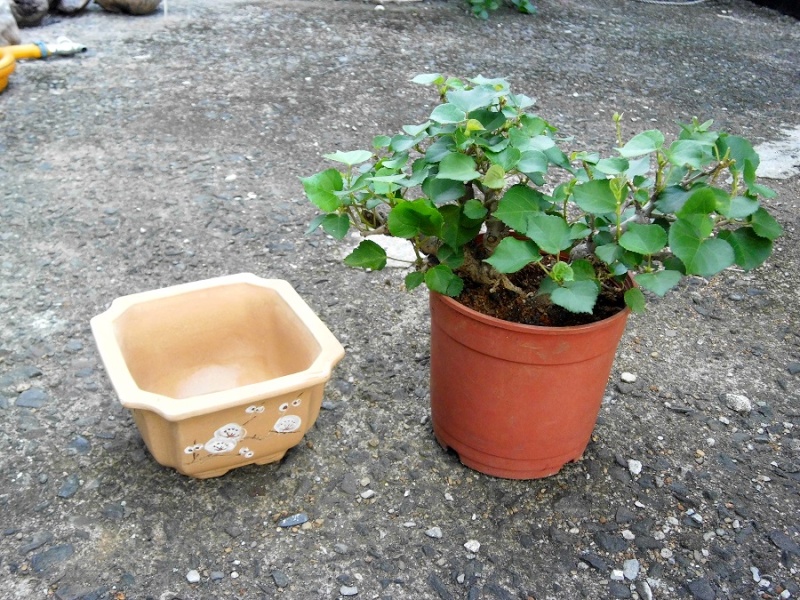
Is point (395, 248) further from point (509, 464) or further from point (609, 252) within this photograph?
point (609, 252)

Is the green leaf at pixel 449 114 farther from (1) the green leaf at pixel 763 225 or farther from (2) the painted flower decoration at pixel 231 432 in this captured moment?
(2) the painted flower decoration at pixel 231 432

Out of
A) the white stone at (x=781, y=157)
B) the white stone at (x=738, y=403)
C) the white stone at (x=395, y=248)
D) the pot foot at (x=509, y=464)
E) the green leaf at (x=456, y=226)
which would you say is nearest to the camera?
the green leaf at (x=456, y=226)

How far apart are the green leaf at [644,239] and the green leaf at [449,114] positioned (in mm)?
342

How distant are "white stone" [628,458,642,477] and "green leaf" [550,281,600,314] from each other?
0.55 metres

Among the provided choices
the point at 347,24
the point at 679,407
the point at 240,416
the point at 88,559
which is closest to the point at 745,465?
the point at 679,407

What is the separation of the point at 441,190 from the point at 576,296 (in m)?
0.31

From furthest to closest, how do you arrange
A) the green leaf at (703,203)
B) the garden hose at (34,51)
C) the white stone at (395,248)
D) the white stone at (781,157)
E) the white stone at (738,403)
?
the garden hose at (34,51) < the white stone at (781,157) < the white stone at (395,248) < the white stone at (738,403) < the green leaf at (703,203)

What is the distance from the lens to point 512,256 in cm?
132

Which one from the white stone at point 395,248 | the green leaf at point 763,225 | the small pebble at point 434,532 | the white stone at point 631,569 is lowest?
the white stone at point 395,248

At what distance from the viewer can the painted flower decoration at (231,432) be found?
1.45 metres

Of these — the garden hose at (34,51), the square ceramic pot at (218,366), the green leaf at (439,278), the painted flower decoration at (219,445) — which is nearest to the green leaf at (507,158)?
the green leaf at (439,278)

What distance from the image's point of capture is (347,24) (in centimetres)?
443

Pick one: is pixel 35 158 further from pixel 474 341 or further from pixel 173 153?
pixel 474 341

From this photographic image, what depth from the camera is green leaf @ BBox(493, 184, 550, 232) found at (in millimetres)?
1333
